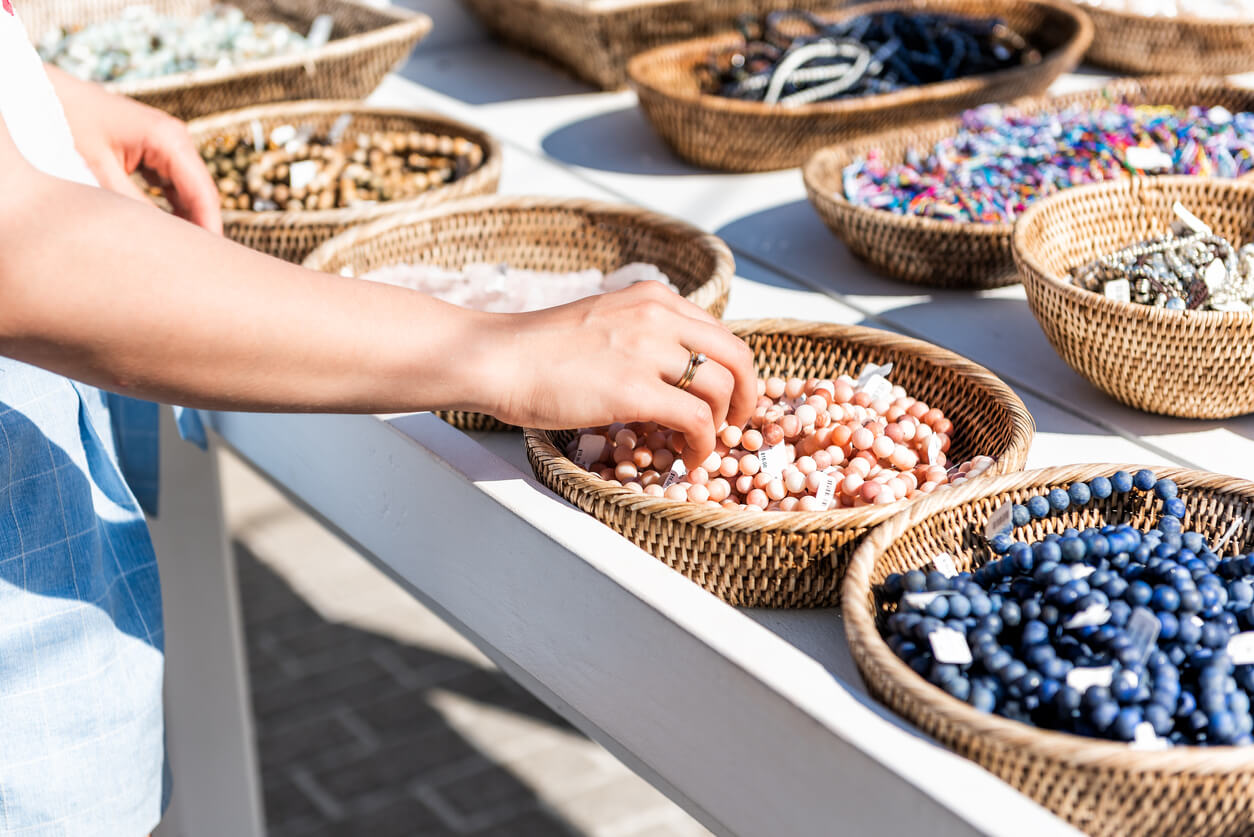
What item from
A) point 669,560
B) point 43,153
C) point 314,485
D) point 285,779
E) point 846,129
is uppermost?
point 43,153

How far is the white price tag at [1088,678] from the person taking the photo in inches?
29.0

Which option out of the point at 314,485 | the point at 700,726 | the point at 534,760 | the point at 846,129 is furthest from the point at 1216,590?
the point at 534,760

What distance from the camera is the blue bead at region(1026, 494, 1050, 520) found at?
903 millimetres

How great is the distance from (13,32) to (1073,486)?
0.86 meters

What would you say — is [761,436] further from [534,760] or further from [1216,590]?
[534,760]

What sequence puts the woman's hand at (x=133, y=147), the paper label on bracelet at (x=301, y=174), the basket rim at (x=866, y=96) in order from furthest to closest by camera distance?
the basket rim at (x=866, y=96), the paper label on bracelet at (x=301, y=174), the woman's hand at (x=133, y=147)

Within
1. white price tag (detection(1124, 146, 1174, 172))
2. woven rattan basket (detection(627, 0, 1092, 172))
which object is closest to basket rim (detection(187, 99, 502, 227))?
woven rattan basket (detection(627, 0, 1092, 172))

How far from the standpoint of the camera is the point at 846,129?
5.66ft

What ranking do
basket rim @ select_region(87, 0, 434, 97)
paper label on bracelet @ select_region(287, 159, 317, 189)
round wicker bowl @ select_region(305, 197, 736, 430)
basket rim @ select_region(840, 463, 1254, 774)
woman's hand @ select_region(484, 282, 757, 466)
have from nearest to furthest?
basket rim @ select_region(840, 463, 1254, 774), woman's hand @ select_region(484, 282, 757, 466), round wicker bowl @ select_region(305, 197, 736, 430), paper label on bracelet @ select_region(287, 159, 317, 189), basket rim @ select_region(87, 0, 434, 97)

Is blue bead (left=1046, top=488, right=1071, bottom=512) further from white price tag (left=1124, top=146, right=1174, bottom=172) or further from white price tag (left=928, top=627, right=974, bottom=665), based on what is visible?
white price tag (left=1124, top=146, right=1174, bottom=172)

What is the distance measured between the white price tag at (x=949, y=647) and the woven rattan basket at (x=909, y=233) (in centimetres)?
67

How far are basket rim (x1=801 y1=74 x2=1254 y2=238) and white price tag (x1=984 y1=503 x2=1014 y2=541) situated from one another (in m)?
0.51

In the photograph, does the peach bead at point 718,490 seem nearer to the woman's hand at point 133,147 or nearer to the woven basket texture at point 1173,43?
the woman's hand at point 133,147

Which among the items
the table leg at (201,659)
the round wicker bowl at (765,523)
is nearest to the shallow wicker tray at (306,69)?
the table leg at (201,659)
